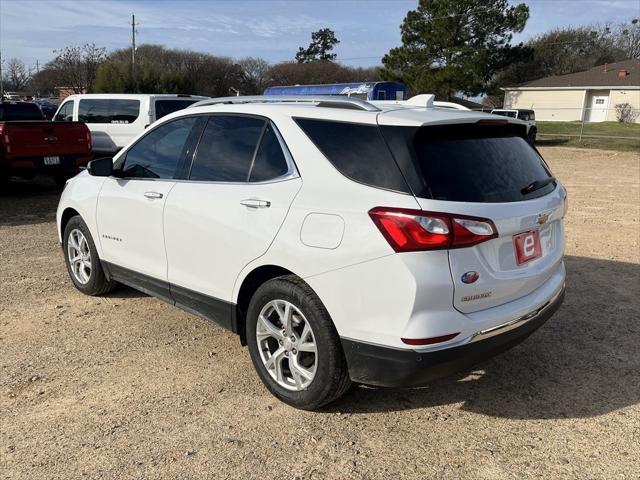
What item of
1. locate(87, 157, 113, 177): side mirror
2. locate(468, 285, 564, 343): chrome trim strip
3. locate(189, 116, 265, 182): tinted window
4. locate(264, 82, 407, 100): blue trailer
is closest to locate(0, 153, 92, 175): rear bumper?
locate(87, 157, 113, 177): side mirror

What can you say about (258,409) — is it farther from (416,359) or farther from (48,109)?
(48,109)

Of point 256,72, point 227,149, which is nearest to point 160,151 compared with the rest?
point 227,149

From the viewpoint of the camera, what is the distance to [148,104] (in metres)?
12.5

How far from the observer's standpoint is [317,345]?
306cm

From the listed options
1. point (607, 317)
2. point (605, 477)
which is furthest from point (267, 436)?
point (607, 317)

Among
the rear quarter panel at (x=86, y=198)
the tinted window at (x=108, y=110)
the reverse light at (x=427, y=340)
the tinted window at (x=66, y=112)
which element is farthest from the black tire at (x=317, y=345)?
the tinted window at (x=66, y=112)

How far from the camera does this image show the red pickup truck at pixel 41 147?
32.1 ft

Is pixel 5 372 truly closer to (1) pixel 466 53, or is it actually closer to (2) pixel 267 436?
(2) pixel 267 436

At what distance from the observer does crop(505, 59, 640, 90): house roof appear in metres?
43.5

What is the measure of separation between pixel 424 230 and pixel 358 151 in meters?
0.61

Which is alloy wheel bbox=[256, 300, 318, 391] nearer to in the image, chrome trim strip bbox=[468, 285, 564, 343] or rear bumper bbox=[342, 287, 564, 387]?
rear bumper bbox=[342, 287, 564, 387]

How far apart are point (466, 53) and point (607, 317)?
34.4m

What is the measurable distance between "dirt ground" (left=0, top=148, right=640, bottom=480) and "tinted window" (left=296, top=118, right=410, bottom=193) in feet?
4.63

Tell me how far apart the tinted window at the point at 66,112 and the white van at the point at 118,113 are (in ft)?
0.34
